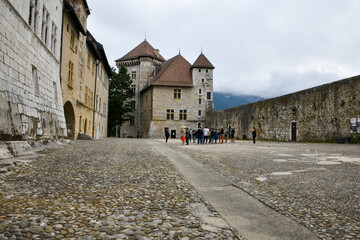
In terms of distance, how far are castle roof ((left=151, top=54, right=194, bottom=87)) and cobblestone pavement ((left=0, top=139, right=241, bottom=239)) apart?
1641 inches

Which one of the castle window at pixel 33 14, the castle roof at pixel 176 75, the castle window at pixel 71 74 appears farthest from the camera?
the castle roof at pixel 176 75

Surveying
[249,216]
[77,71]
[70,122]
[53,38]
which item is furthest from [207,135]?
[249,216]

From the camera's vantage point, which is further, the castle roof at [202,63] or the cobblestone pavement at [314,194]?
the castle roof at [202,63]

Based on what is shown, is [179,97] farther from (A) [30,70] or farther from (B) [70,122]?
(A) [30,70]

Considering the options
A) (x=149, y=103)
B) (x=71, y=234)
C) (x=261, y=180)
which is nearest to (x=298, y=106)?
(x=261, y=180)

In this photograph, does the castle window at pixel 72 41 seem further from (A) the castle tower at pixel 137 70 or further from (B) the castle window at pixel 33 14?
(A) the castle tower at pixel 137 70

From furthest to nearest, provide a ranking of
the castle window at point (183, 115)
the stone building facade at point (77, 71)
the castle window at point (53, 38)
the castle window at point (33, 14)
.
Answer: the castle window at point (183, 115) → the stone building facade at point (77, 71) → the castle window at point (53, 38) → the castle window at point (33, 14)

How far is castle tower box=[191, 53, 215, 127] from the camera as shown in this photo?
154 ft

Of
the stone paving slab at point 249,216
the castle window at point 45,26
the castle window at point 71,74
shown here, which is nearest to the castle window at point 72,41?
the castle window at point 71,74

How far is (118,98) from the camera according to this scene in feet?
158

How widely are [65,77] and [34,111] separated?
7.57m

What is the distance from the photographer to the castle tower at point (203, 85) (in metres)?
46.9

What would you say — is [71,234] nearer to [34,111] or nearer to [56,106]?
[34,111]

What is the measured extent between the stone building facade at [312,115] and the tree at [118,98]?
25.4 m
